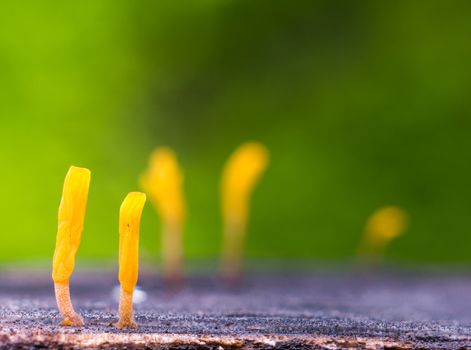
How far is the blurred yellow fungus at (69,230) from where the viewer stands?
4.46 feet

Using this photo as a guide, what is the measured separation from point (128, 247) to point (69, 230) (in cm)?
12

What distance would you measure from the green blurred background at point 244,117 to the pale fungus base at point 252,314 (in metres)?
2.53

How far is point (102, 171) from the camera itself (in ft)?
19.2

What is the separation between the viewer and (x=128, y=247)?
1.38m

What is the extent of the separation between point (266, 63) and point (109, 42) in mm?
1364

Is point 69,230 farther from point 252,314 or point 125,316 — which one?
point 252,314

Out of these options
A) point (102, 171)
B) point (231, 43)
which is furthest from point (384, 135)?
point (102, 171)

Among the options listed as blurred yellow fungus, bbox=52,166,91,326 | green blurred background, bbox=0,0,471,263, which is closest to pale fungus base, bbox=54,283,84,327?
blurred yellow fungus, bbox=52,166,91,326

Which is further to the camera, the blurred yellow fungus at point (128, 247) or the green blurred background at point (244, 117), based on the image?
the green blurred background at point (244, 117)

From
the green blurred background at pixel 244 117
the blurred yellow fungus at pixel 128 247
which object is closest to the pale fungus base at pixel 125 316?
the blurred yellow fungus at pixel 128 247

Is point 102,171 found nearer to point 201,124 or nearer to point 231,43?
point 201,124

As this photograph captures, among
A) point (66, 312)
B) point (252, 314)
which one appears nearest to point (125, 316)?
point (66, 312)

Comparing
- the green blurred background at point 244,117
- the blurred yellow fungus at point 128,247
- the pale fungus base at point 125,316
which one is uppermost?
the green blurred background at point 244,117

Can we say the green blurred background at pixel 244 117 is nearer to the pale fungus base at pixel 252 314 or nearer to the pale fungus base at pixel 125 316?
the pale fungus base at pixel 252 314
